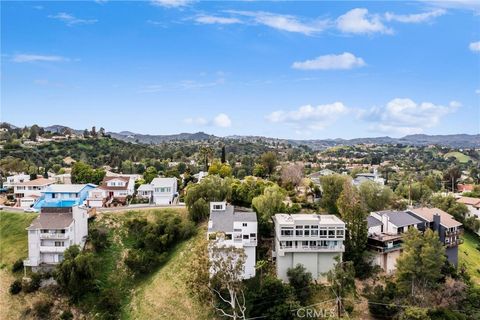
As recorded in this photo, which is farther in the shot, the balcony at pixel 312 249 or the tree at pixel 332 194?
the tree at pixel 332 194

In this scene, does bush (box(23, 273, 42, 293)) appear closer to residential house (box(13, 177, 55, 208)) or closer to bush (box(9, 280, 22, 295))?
bush (box(9, 280, 22, 295))

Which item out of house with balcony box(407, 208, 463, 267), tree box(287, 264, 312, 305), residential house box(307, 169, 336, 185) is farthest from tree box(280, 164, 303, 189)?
tree box(287, 264, 312, 305)

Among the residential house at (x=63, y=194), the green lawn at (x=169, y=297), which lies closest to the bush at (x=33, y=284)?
the green lawn at (x=169, y=297)

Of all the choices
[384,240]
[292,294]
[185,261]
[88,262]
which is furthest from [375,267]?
[88,262]

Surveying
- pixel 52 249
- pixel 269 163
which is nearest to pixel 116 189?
pixel 52 249

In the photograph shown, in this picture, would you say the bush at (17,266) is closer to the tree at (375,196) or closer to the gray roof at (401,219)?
the gray roof at (401,219)

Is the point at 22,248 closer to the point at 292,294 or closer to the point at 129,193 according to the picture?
the point at 129,193
